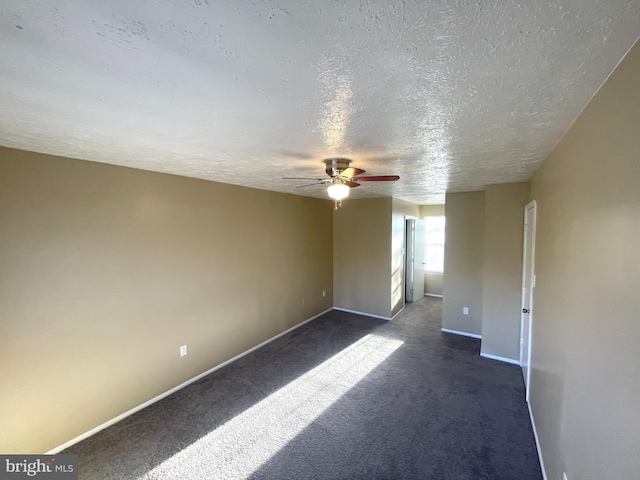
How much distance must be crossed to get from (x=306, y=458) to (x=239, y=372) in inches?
62.0

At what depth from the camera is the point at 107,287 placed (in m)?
2.56

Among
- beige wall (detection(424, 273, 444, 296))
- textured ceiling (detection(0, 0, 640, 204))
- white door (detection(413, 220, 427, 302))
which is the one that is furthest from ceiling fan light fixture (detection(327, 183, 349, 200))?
beige wall (detection(424, 273, 444, 296))

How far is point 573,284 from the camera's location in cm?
149

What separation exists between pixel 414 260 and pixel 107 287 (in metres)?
5.94

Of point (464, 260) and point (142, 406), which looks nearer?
point (142, 406)

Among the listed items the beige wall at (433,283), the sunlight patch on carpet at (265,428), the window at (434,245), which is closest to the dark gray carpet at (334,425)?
the sunlight patch on carpet at (265,428)

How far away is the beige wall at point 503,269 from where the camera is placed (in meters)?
3.57

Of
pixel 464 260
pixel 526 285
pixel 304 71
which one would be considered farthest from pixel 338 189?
pixel 464 260

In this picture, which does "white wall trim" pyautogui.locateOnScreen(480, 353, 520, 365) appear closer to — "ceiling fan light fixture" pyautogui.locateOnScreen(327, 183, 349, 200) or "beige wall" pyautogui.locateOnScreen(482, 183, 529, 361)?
"beige wall" pyautogui.locateOnScreen(482, 183, 529, 361)

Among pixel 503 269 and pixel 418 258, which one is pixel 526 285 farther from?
pixel 418 258

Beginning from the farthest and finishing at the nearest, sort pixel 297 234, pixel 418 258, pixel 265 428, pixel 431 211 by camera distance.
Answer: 1. pixel 431 211
2. pixel 418 258
3. pixel 297 234
4. pixel 265 428

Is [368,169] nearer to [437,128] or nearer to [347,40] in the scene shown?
[437,128]

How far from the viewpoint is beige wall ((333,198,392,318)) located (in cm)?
523

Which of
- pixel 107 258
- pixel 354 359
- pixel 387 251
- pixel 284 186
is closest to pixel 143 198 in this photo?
pixel 107 258
